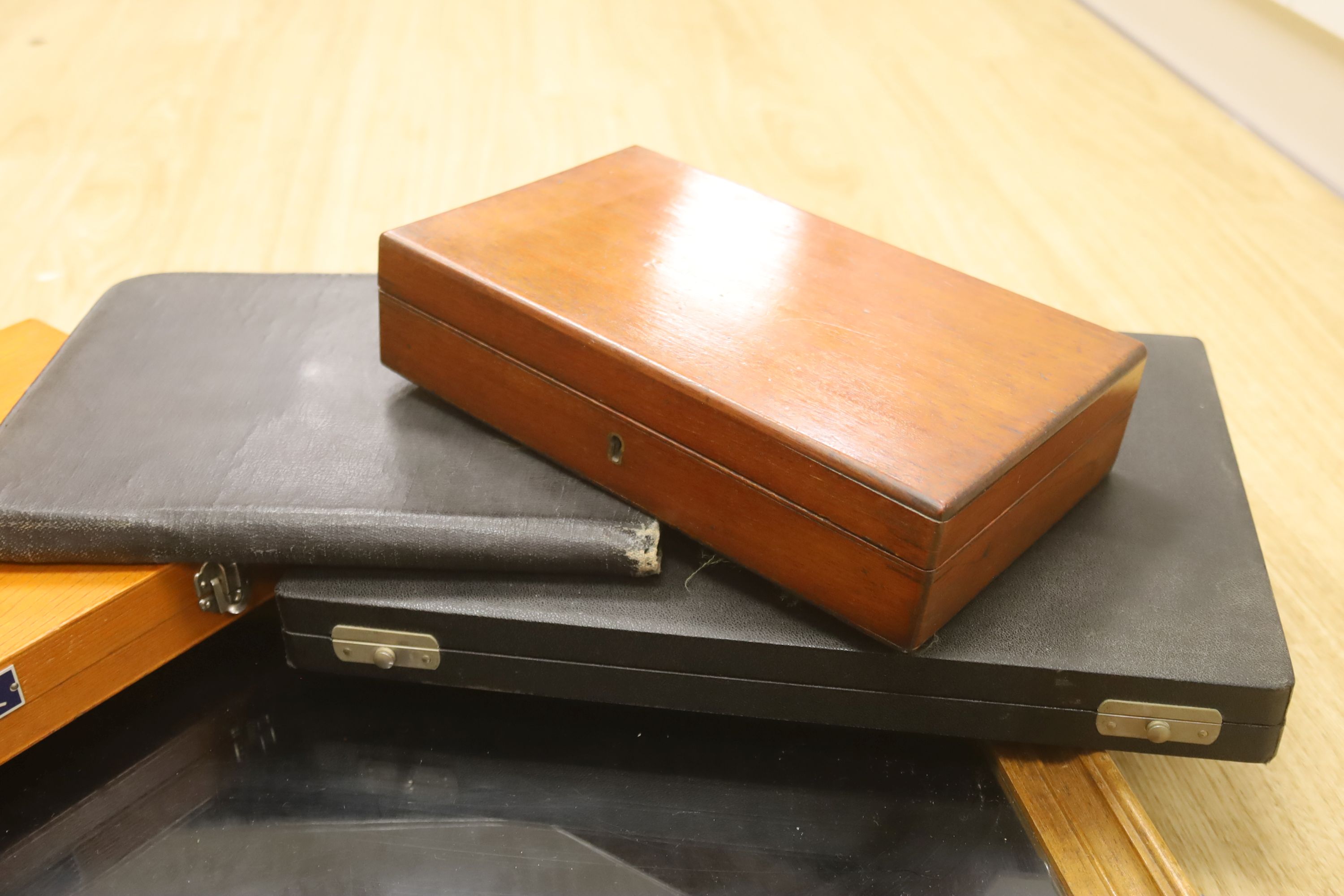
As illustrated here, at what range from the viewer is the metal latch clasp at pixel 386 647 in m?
0.59

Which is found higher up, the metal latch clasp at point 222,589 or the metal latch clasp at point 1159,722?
the metal latch clasp at point 1159,722

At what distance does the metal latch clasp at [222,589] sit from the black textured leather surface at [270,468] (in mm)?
20

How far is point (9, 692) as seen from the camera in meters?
0.54

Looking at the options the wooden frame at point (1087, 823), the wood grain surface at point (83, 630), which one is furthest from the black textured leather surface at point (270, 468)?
the wooden frame at point (1087, 823)

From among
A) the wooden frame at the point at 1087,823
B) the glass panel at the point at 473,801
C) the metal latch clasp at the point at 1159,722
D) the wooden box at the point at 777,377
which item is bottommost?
the glass panel at the point at 473,801

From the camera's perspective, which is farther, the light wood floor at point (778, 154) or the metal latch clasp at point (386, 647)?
the light wood floor at point (778, 154)

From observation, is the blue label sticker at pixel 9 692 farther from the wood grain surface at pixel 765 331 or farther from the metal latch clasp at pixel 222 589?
the wood grain surface at pixel 765 331

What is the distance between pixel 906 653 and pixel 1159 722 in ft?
0.40

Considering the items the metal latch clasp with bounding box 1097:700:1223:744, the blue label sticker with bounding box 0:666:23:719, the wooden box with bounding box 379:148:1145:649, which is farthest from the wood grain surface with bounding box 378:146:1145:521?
the blue label sticker with bounding box 0:666:23:719

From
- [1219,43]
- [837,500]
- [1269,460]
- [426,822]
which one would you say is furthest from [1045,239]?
[426,822]

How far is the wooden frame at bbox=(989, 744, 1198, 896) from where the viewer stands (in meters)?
0.52

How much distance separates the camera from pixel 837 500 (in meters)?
0.51

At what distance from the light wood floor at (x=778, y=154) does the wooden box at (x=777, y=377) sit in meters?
0.17

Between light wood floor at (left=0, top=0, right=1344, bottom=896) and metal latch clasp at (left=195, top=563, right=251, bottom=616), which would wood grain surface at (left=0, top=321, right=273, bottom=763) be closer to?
metal latch clasp at (left=195, top=563, right=251, bottom=616)
